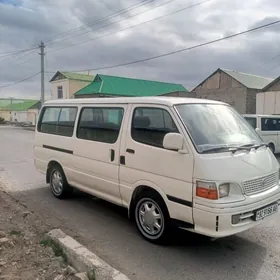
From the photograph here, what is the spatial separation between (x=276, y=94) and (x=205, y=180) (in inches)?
786

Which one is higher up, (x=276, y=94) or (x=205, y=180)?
(x=276, y=94)

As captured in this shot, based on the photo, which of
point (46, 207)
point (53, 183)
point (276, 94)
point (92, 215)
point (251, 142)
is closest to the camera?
point (251, 142)

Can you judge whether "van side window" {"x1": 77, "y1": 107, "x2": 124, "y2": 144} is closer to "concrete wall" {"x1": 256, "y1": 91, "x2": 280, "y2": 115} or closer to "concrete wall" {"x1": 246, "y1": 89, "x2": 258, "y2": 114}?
"concrete wall" {"x1": 256, "y1": 91, "x2": 280, "y2": 115}

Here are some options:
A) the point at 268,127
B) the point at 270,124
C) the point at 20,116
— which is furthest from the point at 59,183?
the point at 20,116

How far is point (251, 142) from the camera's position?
4.10m

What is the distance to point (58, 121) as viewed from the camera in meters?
5.97

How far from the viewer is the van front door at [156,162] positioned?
3555mm

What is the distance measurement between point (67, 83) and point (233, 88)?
1922cm

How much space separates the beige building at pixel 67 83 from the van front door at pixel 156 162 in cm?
3277

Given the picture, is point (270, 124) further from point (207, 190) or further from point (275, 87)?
point (207, 190)

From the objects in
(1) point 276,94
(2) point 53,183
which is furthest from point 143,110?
(1) point 276,94

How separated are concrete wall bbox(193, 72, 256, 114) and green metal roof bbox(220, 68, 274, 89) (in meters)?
0.61

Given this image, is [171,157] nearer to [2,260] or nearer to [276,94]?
[2,260]

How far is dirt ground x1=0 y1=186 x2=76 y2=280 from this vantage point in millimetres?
3213
